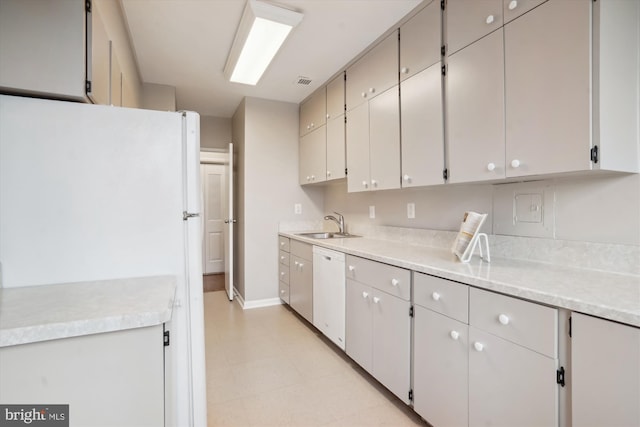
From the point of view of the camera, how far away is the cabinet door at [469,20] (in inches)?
61.2

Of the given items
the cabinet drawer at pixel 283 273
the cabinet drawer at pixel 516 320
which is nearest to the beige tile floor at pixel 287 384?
the cabinet drawer at pixel 283 273

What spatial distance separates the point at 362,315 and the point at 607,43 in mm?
1889

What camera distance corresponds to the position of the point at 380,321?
1.96 metres

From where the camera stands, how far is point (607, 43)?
48.2 inches

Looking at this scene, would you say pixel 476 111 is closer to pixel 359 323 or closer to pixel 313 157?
pixel 359 323

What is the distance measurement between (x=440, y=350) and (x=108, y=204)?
1.64 metres

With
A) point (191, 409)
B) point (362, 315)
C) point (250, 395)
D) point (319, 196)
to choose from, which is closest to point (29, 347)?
point (191, 409)

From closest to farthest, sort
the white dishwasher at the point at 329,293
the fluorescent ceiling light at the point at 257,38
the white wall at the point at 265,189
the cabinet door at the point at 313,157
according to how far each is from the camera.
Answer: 1. the fluorescent ceiling light at the point at 257,38
2. the white dishwasher at the point at 329,293
3. the cabinet door at the point at 313,157
4. the white wall at the point at 265,189

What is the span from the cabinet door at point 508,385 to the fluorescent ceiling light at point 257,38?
2211mm

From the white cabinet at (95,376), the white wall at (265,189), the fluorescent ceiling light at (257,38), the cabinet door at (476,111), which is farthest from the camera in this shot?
A: the white wall at (265,189)

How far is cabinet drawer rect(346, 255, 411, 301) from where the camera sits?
1747 millimetres

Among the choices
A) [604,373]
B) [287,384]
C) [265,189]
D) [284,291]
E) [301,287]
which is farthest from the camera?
[265,189]

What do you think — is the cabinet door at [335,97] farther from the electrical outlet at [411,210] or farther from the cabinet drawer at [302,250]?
the cabinet drawer at [302,250]

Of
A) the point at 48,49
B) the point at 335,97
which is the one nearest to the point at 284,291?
the point at 335,97
